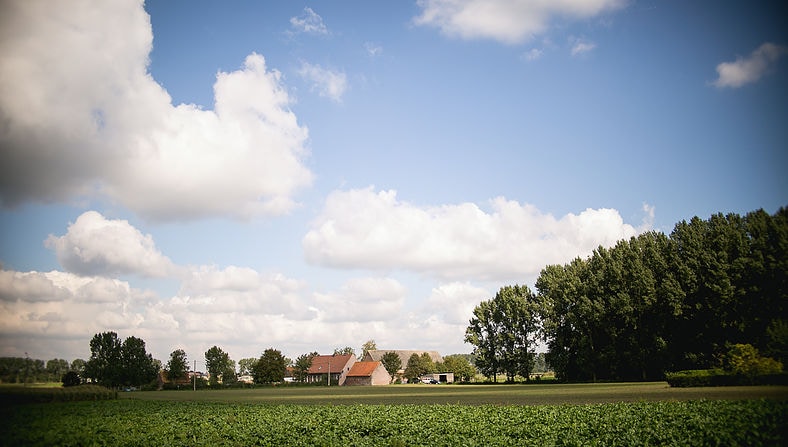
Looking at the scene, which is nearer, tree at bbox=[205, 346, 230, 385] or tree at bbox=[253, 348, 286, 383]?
tree at bbox=[253, 348, 286, 383]

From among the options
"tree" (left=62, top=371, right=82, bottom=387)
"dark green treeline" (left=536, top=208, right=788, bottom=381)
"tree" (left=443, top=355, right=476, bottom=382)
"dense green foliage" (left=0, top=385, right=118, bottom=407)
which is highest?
"dark green treeline" (left=536, top=208, right=788, bottom=381)

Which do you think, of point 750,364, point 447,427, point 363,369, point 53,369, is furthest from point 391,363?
point 447,427

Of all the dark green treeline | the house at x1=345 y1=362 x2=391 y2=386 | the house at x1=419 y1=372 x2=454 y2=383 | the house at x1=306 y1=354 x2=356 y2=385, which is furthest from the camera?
the house at x1=306 y1=354 x2=356 y2=385

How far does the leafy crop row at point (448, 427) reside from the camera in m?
20.6

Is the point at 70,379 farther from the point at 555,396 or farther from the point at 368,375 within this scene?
the point at 555,396

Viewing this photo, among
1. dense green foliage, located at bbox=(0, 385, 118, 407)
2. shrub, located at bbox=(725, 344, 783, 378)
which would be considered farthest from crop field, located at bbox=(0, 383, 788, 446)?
shrub, located at bbox=(725, 344, 783, 378)

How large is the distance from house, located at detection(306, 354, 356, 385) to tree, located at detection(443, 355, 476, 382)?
29797 millimetres

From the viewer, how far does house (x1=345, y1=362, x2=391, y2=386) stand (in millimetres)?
140025

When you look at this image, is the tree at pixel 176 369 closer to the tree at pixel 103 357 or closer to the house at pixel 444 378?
the tree at pixel 103 357

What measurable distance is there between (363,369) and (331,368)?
15.1 meters

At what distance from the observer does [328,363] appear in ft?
523

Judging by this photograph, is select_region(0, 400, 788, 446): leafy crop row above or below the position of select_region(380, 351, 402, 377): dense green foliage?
above

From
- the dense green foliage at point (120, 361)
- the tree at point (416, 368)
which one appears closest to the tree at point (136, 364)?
the dense green foliage at point (120, 361)

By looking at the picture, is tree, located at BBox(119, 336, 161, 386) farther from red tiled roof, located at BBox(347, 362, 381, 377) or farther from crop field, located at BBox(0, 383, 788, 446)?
crop field, located at BBox(0, 383, 788, 446)
